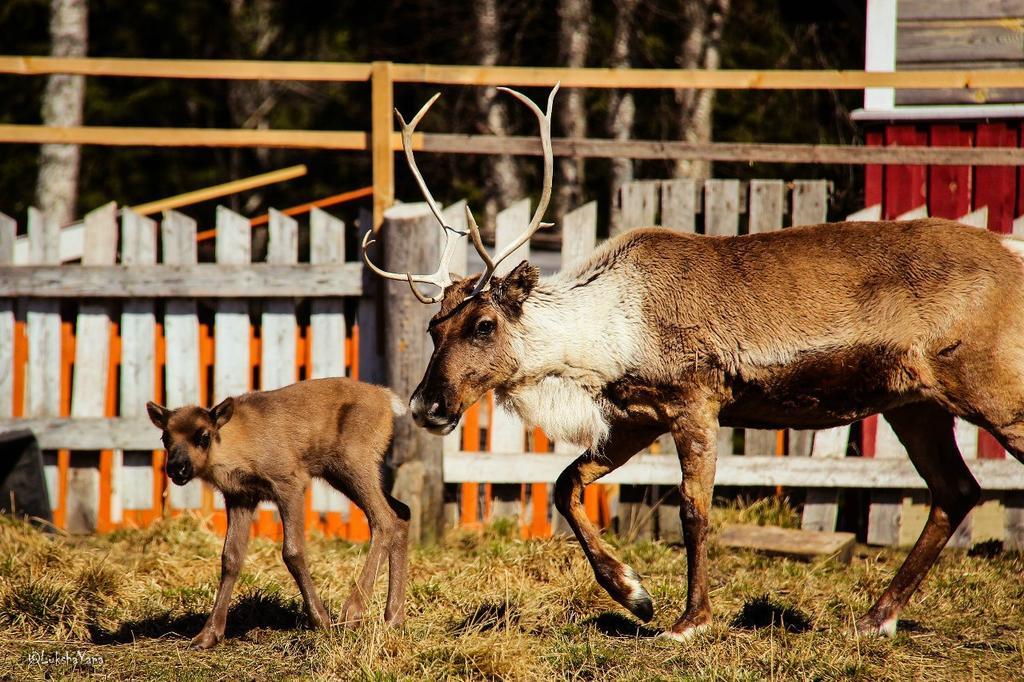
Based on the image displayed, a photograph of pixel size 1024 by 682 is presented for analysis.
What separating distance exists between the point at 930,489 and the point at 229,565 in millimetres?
3141

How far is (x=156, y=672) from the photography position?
446 centimetres

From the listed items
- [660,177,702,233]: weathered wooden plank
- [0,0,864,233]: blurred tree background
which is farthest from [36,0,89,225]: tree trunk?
[660,177,702,233]: weathered wooden plank

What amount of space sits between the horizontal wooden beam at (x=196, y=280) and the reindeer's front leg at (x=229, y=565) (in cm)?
214

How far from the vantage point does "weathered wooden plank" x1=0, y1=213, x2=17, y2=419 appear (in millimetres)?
7250

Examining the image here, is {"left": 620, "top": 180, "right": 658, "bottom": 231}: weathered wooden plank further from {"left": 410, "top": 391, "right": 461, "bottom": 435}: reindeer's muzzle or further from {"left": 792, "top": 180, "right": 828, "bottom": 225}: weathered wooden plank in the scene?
{"left": 410, "top": 391, "right": 461, "bottom": 435}: reindeer's muzzle

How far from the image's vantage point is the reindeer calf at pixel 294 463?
5.00 meters

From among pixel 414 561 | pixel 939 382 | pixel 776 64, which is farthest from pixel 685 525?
pixel 776 64

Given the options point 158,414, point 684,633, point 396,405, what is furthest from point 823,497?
point 158,414

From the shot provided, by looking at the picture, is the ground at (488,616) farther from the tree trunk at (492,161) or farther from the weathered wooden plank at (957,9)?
the tree trunk at (492,161)

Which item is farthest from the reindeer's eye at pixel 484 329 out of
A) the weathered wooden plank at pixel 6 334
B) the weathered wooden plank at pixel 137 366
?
the weathered wooden plank at pixel 6 334

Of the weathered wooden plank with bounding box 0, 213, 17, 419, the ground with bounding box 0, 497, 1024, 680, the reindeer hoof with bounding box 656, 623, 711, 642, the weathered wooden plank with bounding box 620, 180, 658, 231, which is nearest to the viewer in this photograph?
the ground with bounding box 0, 497, 1024, 680

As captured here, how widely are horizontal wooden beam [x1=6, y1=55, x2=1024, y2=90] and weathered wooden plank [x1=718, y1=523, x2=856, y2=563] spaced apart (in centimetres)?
262

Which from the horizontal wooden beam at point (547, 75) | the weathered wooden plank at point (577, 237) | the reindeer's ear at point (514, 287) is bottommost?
the reindeer's ear at point (514, 287)

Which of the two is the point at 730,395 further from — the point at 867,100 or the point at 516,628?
the point at 867,100
